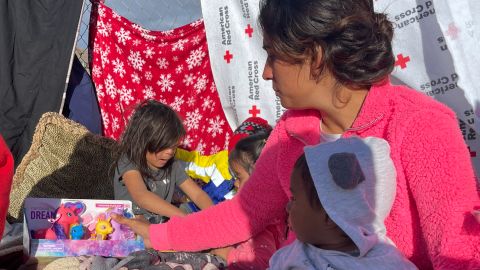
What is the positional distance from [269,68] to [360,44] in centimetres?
28

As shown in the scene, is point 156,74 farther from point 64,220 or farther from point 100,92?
point 64,220

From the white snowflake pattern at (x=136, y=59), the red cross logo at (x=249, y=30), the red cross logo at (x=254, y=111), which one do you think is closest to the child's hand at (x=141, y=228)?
the red cross logo at (x=254, y=111)

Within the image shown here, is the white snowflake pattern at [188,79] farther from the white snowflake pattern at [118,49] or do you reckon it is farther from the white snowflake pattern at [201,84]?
the white snowflake pattern at [118,49]

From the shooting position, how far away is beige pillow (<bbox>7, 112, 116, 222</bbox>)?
3674 millimetres

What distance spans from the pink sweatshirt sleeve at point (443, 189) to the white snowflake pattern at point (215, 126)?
2.69m

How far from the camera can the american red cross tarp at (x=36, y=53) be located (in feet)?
12.8

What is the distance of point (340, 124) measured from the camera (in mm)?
1746

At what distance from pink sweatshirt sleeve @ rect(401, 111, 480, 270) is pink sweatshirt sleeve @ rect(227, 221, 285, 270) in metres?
0.91

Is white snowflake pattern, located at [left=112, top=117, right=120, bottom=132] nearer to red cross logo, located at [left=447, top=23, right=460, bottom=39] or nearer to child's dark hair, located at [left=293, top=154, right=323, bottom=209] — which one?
red cross logo, located at [left=447, top=23, right=460, bottom=39]

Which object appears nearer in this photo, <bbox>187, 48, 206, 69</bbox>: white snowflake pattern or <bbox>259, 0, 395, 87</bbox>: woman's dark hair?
<bbox>259, 0, 395, 87</bbox>: woman's dark hair

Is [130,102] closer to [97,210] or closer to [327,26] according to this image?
[97,210]

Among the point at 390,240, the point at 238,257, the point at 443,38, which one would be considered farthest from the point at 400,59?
the point at 390,240

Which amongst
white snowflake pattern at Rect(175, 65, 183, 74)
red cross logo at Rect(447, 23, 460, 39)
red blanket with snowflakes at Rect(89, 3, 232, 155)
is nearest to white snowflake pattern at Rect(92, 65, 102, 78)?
red blanket with snowflakes at Rect(89, 3, 232, 155)

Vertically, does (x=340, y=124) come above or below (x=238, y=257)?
above
